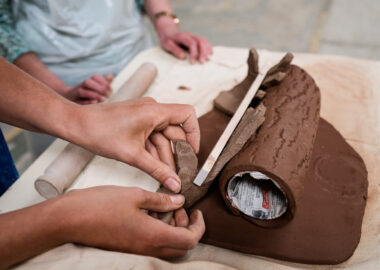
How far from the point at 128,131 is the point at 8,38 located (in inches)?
33.2

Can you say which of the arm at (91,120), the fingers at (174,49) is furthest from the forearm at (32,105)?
the fingers at (174,49)

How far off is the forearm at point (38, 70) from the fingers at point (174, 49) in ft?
1.65

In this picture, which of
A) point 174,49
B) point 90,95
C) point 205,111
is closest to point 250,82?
point 205,111

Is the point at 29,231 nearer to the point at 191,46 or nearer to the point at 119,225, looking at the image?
the point at 119,225

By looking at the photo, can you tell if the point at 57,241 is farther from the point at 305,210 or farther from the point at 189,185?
the point at 305,210

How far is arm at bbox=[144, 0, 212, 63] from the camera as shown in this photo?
149cm

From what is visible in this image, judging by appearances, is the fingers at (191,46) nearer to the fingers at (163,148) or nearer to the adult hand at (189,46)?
the adult hand at (189,46)

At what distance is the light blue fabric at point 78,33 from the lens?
4.68ft

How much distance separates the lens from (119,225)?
71 centimetres

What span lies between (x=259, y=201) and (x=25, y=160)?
1.71 metres

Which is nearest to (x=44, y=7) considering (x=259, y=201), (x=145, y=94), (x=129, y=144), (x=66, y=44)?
(x=66, y=44)

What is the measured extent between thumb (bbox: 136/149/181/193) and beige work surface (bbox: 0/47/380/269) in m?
0.13

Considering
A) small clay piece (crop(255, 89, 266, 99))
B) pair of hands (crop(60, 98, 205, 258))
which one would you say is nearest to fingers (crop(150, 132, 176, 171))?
pair of hands (crop(60, 98, 205, 258))

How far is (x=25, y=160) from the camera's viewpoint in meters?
2.06
